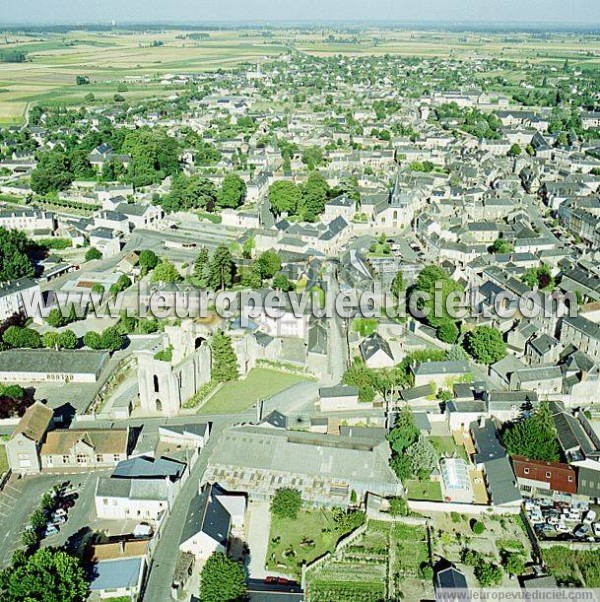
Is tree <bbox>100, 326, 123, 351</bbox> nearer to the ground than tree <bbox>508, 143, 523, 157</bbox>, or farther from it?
nearer to the ground

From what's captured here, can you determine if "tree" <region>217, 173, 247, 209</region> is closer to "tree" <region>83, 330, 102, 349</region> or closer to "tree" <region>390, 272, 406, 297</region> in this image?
"tree" <region>390, 272, 406, 297</region>

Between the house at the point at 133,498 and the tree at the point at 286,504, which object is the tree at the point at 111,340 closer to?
the house at the point at 133,498

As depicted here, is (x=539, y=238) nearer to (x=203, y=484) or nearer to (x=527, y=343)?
(x=527, y=343)

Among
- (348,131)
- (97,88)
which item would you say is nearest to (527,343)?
(348,131)

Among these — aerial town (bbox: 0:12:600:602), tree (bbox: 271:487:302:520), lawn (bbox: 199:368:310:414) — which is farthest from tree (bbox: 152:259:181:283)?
tree (bbox: 271:487:302:520)

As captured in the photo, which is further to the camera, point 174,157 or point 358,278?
point 174,157

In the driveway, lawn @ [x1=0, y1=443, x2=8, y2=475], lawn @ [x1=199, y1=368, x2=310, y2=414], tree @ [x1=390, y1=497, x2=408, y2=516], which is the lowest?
lawn @ [x1=0, y1=443, x2=8, y2=475]

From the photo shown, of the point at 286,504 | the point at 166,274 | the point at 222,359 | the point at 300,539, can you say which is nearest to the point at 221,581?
the point at 300,539
